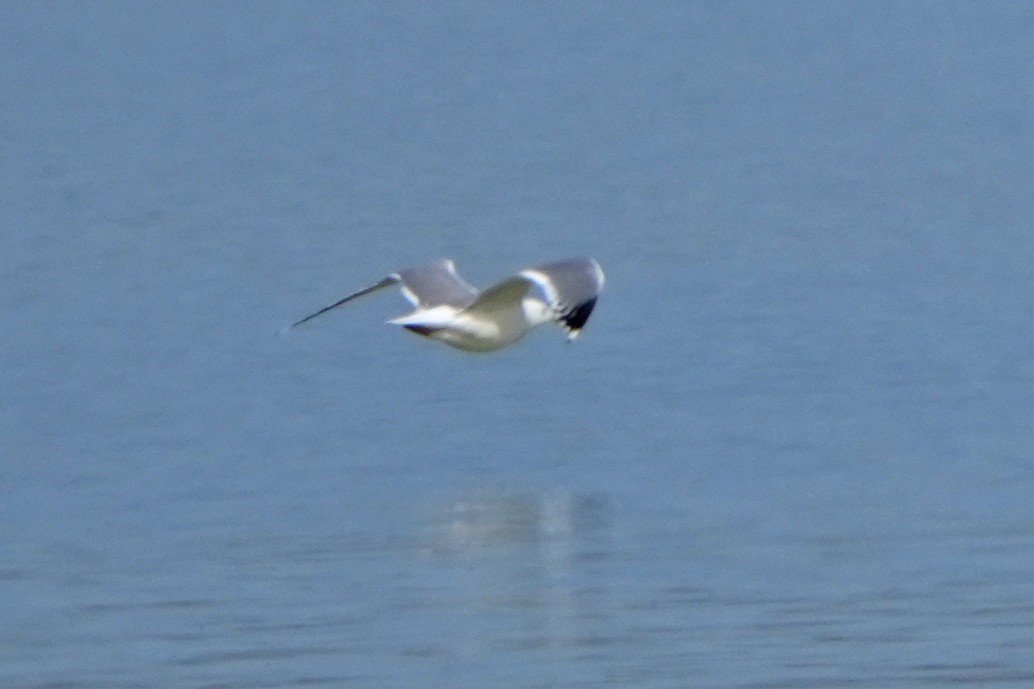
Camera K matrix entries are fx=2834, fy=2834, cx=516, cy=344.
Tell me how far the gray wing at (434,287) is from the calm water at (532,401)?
2.43 feet

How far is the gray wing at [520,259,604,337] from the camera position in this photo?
30.2ft

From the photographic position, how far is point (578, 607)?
8594 millimetres

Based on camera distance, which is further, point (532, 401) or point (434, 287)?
point (532, 401)

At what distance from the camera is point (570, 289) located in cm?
929

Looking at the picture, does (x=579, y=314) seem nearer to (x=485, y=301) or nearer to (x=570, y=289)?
(x=570, y=289)

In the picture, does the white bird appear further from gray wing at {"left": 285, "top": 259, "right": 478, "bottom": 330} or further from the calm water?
the calm water

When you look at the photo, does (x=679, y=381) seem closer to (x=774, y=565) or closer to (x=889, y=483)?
(x=889, y=483)

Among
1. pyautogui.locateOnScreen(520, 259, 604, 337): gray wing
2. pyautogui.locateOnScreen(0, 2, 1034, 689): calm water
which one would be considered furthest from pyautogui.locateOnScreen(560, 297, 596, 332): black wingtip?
pyautogui.locateOnScreen(0, 2, 1034, 689): calm water

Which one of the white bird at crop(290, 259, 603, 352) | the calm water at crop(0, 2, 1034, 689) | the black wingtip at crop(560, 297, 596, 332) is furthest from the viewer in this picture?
the white bird at crop(290, 259, 603, 352)

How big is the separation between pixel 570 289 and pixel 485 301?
2.40ft

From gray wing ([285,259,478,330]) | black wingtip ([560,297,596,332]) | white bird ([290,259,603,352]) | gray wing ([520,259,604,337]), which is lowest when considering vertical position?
black wingtip ([560,297,596,332])

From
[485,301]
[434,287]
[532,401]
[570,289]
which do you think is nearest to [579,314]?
[570,289]

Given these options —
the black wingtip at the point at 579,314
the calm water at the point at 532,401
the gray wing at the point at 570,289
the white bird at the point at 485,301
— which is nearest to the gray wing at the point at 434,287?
the white bird at the point at 485,301

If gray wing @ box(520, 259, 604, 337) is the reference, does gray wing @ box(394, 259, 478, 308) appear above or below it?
above
